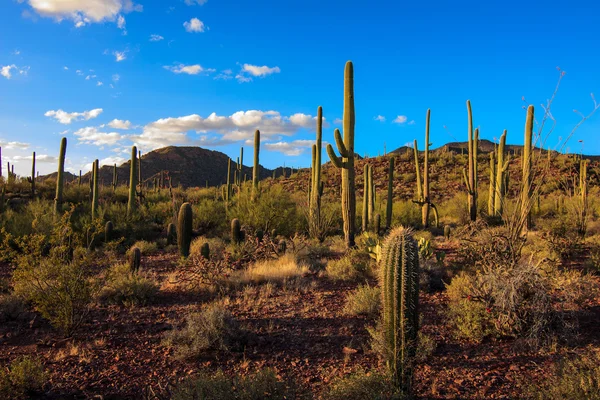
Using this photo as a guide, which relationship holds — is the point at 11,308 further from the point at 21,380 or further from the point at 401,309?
the point at 401,309

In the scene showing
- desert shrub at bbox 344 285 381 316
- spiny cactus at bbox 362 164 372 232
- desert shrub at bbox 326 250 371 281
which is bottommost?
desert shrub at bbox 344 285 381 316

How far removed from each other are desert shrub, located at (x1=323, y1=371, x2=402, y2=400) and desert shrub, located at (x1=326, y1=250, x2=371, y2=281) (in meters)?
4.99

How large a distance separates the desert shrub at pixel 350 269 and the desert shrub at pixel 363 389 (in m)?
4.99

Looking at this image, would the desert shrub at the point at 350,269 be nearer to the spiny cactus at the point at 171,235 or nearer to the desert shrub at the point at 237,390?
the desert shrub at the point at 237,390

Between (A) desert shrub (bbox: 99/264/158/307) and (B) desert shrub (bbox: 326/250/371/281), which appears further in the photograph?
(B) desert shrub (bbox: 326/250/371/281)

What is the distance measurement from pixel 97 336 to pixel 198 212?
14688 mm

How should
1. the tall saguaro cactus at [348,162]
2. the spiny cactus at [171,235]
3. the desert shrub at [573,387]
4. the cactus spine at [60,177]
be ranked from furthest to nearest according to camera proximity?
1. the cactus spine at [60,177]
2. the spiny cactus at [171,235]
3. the tall saguaro cactus at [348,162]
4. the desert shrub at [573,387]

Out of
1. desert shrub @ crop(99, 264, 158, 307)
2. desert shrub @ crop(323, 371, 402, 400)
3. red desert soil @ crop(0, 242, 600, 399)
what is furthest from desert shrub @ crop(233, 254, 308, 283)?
desert shrub @ crop(323, 371, 402, 400)

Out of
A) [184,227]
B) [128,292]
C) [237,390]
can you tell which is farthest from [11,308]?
[237,390]

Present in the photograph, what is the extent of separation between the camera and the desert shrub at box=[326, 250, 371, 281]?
9.28 metres

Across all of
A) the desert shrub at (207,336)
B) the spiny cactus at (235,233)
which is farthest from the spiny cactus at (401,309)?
the spiny cactus at (235,233)

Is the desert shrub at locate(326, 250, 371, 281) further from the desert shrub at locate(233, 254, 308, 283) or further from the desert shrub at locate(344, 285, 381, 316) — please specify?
the desert shrub at locate(344, 285, 381, 316)

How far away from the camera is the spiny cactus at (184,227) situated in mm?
12242

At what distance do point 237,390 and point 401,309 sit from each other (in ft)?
6.28
